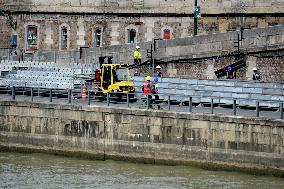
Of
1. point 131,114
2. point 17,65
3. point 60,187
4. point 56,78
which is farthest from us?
point 17,65

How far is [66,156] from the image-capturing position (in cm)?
5119

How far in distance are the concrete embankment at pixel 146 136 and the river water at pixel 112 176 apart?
472 mm

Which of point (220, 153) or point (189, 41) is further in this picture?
point (189, 41)

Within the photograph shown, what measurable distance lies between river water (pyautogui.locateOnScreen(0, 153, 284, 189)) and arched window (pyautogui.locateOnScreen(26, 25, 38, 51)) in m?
22.1

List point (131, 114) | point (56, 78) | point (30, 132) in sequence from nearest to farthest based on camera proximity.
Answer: point (131, 114) < point (30, 132) < point (56, 78)

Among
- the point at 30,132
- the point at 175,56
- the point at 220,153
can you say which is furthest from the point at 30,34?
the point at 220,153

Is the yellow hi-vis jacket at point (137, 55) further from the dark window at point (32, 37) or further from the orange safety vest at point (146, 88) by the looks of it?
the dark window at point (32, 37)

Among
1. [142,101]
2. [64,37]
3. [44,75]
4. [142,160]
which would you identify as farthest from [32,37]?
[142,160]

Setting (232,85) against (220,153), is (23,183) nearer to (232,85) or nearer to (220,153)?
(220,153)

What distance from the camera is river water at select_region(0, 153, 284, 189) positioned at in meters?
44.8

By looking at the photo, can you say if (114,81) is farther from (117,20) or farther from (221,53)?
(117,20)

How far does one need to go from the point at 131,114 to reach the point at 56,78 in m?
8.52

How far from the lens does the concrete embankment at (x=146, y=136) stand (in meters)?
45.8

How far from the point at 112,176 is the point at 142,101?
5.64 meters
